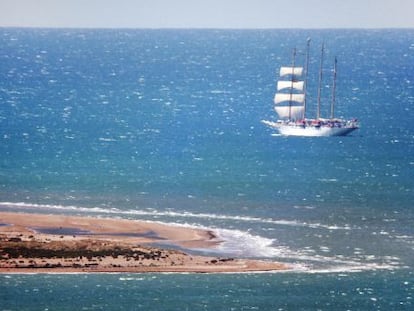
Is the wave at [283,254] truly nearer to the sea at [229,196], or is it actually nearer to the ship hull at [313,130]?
the sea at [229,196]

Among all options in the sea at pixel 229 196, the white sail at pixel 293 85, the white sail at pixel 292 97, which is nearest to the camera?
the sea at pixel 229 196

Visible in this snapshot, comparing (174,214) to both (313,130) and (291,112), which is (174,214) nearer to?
(313,130)

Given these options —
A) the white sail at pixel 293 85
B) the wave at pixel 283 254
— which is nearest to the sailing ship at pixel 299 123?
the white sail at pixel 293 85

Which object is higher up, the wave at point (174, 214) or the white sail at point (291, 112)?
the white sail at point (291, 112)

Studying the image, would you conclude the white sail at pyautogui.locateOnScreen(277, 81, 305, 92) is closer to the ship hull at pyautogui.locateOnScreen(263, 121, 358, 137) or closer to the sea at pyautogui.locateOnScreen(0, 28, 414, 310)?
the sea at pyautogui.locateOnScreen(0, 28, 414, 310)

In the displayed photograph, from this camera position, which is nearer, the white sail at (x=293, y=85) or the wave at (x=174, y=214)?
the wave at (x=174, y=214)

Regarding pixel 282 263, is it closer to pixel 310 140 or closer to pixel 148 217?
pixel 148 217

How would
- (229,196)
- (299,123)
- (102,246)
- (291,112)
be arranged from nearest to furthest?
(102,246), (229,196), (299,123), (291,112)

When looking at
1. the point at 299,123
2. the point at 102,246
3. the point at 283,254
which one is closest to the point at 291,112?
the point at 299,123

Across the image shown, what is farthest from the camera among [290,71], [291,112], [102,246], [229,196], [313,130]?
[290,71]

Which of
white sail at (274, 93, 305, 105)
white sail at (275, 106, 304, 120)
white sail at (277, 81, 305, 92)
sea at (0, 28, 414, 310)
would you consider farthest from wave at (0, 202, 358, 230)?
white sail at (277, 81, 305, 92)
